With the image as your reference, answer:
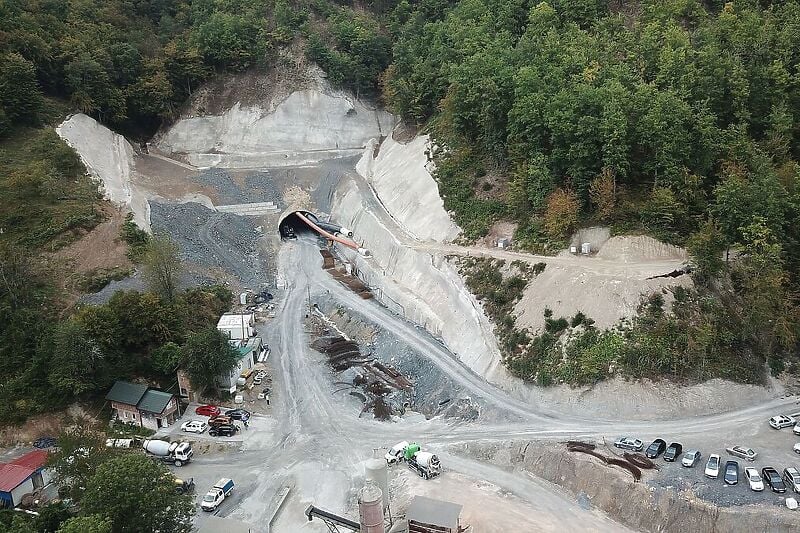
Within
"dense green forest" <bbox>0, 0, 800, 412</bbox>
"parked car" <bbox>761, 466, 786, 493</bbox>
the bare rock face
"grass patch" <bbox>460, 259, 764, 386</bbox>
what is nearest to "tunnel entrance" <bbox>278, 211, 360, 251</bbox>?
"dense green forest" <bbox>0, 0, 800, 412</bbox>

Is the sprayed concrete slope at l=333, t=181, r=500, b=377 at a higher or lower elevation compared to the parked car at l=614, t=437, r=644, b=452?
lower

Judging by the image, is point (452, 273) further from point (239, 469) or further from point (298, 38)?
point (298, 38)

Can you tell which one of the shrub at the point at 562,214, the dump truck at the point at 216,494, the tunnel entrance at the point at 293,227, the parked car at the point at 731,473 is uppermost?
the shrub at the point at 562,214

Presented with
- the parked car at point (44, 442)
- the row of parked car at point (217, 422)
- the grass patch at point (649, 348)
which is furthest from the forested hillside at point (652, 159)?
the parked car at point (44, 442)

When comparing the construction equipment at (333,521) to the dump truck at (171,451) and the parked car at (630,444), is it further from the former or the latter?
the parked car at (630,444)

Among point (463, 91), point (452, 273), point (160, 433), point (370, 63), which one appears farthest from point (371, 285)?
point (370, 63)

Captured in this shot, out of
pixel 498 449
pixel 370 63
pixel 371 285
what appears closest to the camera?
pixel 498 449

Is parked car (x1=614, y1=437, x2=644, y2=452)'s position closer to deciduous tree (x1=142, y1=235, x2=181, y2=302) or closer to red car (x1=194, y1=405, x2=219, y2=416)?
red car (x1=194, y1=405, x2=219, y2=416)
